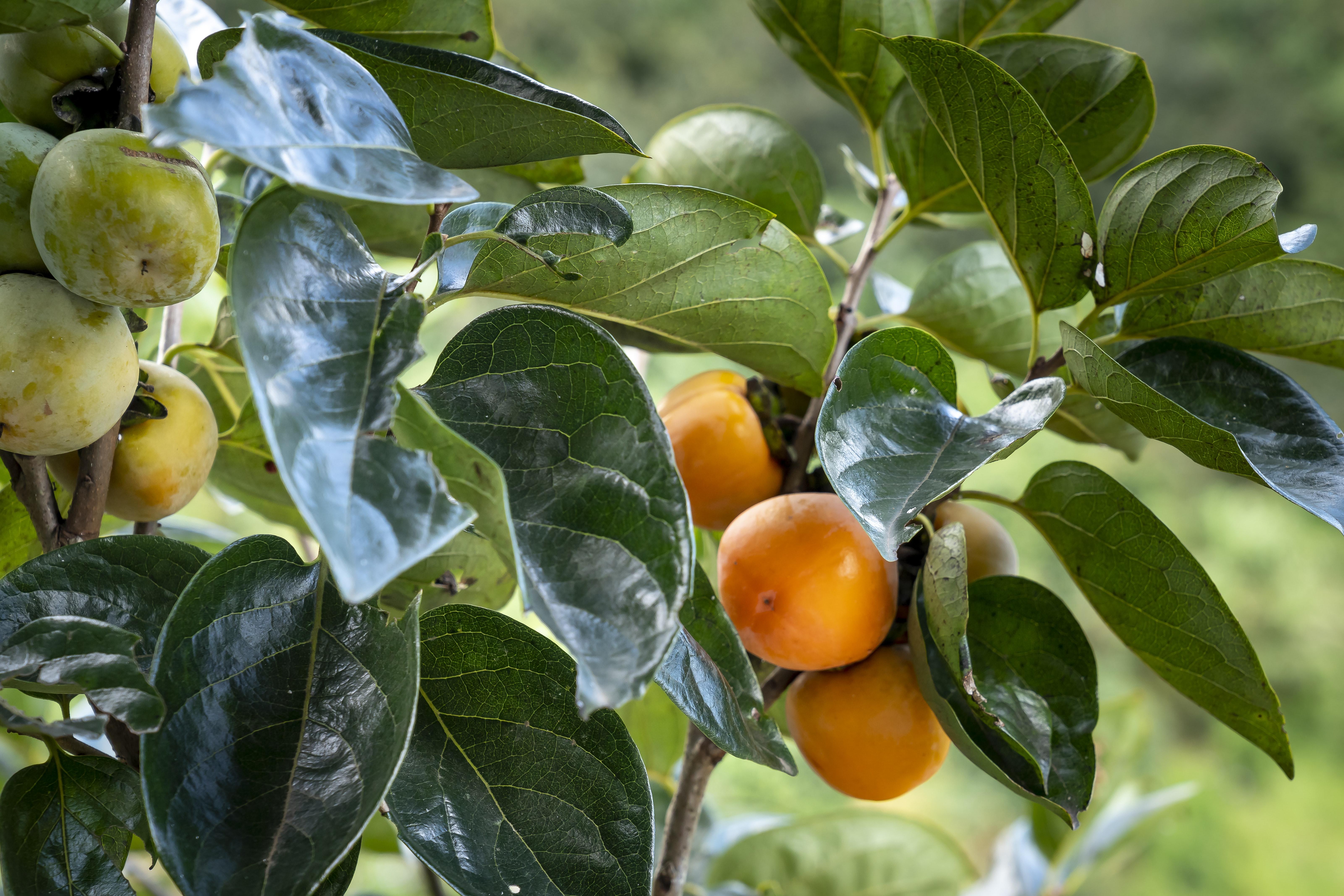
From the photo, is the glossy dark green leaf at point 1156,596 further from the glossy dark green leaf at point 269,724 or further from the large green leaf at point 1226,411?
the glossy dark green leaf at point 269,724

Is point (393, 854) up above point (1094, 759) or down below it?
below

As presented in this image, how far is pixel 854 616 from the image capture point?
0.31 m

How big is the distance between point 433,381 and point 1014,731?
0.23m

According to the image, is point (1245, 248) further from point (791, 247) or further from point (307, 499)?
point (307, 499)

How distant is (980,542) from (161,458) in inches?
12.1

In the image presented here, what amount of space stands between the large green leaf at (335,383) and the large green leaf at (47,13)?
0.07 m

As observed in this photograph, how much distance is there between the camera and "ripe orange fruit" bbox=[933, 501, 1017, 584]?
364 mm

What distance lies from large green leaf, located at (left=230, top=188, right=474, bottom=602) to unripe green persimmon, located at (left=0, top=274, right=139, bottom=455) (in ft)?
0.26

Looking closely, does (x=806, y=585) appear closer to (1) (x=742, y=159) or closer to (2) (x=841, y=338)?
Result: (2) (x=841, y=338)

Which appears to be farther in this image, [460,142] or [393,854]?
[393,854]

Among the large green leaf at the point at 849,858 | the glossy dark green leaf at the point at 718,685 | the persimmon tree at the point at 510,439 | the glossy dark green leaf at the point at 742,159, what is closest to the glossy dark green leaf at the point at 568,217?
the persimmon tree at the point at 510,439

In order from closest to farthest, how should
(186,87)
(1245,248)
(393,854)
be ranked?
(186,87) < (1245,248) < (393,854)

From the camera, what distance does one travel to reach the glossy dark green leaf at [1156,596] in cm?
31

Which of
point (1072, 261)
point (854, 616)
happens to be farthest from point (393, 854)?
point (1072, 261)
